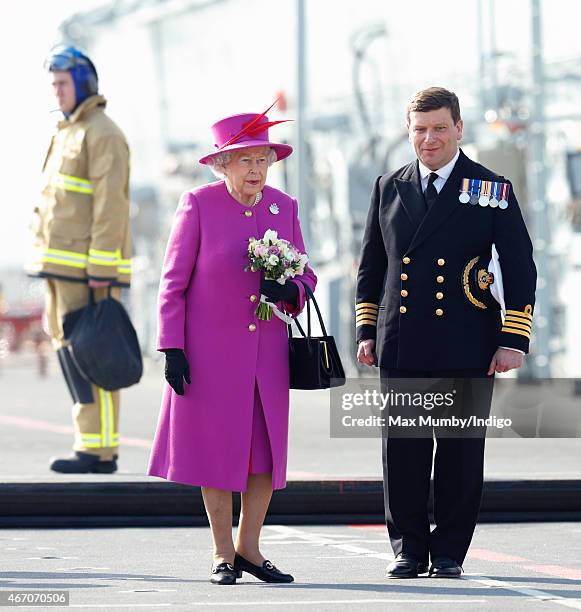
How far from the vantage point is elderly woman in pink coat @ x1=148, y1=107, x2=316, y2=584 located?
23.0 feet

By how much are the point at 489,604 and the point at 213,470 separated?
47.8 inches

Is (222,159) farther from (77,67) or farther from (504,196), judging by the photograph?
(77,67)

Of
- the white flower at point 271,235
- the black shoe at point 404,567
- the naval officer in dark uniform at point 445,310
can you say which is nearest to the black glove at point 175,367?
the white flower at point 271,235

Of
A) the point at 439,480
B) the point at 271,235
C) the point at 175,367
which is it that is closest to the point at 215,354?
the point at 175,367

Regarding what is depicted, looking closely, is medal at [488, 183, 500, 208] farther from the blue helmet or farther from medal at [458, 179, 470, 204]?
the blue helmet

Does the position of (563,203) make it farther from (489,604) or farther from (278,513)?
(489,604)

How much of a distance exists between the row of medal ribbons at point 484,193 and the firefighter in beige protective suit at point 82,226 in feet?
10.7

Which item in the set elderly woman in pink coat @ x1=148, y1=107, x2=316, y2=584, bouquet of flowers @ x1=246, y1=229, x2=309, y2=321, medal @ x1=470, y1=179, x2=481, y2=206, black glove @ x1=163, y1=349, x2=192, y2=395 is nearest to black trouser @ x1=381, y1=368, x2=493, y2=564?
elderly woman in pink coat @ x1=148, y1=107, x2=316, y2=584

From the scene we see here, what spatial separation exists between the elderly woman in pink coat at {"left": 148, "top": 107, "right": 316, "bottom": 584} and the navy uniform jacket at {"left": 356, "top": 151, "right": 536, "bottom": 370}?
16.0 inches

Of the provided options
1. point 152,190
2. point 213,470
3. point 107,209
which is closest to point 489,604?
point 213,470

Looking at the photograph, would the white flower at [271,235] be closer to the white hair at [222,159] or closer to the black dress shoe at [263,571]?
the white hair at [222,159]

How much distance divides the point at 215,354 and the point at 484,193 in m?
1.21

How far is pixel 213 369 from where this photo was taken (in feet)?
23.1

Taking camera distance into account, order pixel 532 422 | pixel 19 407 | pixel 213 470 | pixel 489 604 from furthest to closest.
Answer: pixel 19 407, pixel 532 422, pixel 213 470, pixel 489 604
